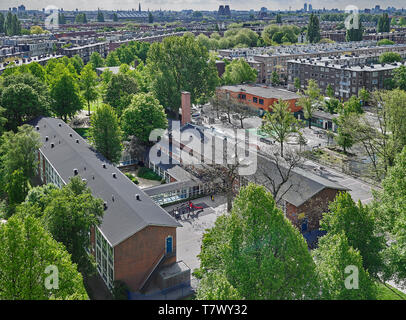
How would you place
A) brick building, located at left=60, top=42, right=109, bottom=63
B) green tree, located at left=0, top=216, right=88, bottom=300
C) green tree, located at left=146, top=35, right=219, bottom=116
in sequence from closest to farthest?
1. green tree, located at left=0, top=216, right=88, bottom=300
2. green tree, located at left=146, top=35, right=219, bottom=116
3. brick building, located at left=60, top=42, right=109, bottom=63

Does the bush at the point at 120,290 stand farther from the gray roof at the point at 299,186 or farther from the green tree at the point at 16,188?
the green tree at the point at 16,188

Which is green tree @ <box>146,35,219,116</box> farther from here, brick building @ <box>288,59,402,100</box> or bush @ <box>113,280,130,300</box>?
bush @ <box>113,280,130,300</box>

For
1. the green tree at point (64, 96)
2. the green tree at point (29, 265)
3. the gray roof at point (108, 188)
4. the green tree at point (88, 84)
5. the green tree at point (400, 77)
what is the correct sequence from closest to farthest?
1. the green tree at point (29, 265)
2. the gray roof at point (108, 188)
3. the green tree at point (64, 96)
4. the green tree at point (88, 84)
5. the green tree at point (400, 77)

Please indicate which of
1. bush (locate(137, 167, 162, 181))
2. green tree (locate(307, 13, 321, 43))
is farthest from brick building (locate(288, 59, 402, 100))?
green tree (locate(307, 13, 321, 43))

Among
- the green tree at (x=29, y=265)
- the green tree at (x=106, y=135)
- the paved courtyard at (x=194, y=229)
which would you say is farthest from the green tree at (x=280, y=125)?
the green tree at (x=29, y=265)

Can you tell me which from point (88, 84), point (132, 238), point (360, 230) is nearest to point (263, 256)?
point (360, 230)
